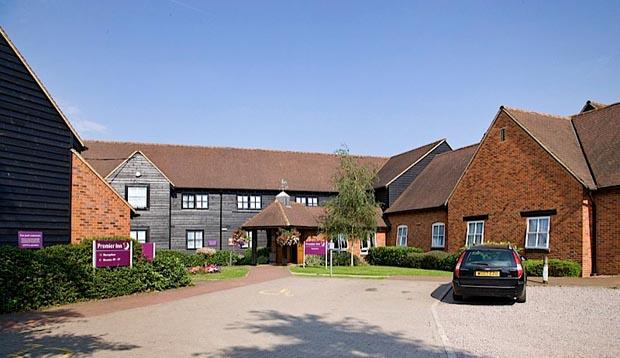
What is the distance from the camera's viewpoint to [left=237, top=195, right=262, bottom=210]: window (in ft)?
130

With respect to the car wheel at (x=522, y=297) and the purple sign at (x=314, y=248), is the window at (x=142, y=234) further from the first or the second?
the car wheel at (x=522, y=297)

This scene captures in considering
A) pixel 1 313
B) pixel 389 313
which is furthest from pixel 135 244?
pixel 389 313

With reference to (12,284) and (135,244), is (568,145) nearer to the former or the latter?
(135,244)

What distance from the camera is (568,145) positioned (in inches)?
957

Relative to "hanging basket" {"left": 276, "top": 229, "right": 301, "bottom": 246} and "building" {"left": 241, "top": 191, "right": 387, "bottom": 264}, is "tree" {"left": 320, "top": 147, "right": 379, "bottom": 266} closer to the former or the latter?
"building" {"left": 241, "top": 191, "right": 387, "bottom": 264}

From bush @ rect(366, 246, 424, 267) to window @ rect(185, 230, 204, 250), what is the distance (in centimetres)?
1116

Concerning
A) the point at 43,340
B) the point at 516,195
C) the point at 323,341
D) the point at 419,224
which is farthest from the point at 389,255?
the point at 43,340

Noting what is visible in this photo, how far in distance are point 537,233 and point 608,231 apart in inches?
117

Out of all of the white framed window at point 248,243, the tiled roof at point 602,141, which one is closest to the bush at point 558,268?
the tiled roof at point 602,141

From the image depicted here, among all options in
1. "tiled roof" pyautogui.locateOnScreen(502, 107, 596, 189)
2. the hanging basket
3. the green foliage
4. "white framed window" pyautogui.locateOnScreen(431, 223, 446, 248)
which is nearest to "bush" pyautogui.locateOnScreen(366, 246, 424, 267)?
the green foliage

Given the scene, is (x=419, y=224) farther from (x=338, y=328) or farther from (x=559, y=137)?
(x=338, y=328)

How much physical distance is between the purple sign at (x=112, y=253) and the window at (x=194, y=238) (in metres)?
20.5

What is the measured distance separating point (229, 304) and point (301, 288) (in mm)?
4491

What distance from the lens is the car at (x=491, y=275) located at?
13.6 m
